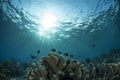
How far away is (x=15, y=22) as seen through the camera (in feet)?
111

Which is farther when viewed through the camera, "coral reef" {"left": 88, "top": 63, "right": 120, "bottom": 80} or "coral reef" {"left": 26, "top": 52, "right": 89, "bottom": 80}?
"coral reef" {"left": 88, "top": 63, "right": 120, "bottom": 80}

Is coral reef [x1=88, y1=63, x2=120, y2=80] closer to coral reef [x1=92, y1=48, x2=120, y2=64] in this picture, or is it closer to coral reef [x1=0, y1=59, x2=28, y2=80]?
coral reef [x1=0, y1=59, x2=28, y2=80]

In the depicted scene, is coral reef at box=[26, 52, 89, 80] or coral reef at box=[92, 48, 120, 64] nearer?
coral reef at box=[26, 52, 89, 80]

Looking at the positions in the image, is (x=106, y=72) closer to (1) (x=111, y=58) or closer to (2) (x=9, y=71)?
(2) (x=9, y=71)

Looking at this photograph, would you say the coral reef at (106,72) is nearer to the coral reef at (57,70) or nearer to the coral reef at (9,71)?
the coral reef at (57,70)

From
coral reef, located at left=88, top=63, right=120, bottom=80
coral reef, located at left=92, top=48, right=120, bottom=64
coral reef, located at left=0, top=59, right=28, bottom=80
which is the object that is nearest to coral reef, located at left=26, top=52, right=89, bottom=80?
coral reef, located at left=88, top=63, right=120, bottom=80

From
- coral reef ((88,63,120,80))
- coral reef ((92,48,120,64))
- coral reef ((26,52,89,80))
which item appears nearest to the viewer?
coral reef ((26,52,89,80))

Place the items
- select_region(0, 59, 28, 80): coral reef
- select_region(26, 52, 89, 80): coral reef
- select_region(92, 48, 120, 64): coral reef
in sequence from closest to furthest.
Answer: select_region(26, 52, 89, 80): coral reef < select_region(0, 59, 28, 80): coral reef < select_region(92, 48, 120, 64): coral reef

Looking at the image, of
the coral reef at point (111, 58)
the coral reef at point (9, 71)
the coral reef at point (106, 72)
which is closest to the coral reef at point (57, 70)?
the coral reef at point (106, 72)

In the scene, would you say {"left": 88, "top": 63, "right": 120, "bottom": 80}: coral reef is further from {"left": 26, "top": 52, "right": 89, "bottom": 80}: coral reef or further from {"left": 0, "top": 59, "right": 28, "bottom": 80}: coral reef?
{"left": 0, "top": 59, "right": 28, "bottom": 80}: coral reef

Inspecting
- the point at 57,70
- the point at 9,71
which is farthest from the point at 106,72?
the point at 9,71

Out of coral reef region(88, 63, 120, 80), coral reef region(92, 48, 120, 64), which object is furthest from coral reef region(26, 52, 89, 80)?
coral reef region(92, 48, 120, 64)

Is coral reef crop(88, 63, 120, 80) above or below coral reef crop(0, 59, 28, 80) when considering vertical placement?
below

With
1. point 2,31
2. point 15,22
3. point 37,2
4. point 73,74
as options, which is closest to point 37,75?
point 73,74
